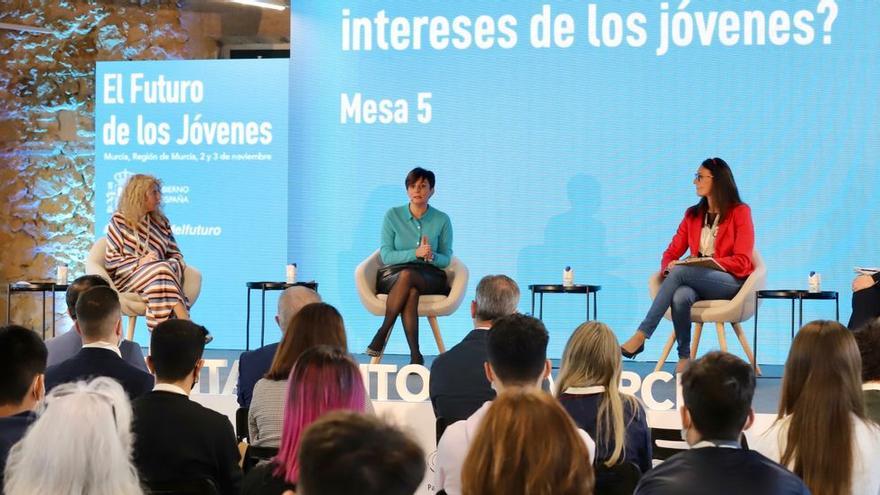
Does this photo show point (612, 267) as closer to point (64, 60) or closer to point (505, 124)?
point (505, 124)

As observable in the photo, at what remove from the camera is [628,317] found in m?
7.71

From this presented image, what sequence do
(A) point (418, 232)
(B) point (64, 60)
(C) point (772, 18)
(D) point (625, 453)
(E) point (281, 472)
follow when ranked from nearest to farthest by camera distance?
(E) point (281, 472)
(D) point (625, 453)
(A) point (418, 232)
(C) point (772, 18)
(B) point (64, 60)

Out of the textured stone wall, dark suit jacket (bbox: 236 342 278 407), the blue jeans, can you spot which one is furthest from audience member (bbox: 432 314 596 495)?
the textured stone wall

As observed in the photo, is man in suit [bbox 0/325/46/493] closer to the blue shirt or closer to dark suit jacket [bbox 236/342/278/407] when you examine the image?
dark suit jacket [bbox 236/342/278/407]

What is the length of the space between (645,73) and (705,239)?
1715 mm

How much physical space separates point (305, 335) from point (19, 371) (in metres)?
0.82

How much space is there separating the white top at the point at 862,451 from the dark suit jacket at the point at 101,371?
1.81 m

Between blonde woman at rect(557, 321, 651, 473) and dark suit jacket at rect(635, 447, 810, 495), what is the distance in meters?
0.89

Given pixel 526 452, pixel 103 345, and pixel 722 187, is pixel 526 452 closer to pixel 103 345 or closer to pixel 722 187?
pixel 103 345

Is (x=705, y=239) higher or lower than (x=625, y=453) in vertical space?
higher

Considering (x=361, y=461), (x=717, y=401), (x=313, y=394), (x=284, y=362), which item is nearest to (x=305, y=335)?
(x=284, y=362)

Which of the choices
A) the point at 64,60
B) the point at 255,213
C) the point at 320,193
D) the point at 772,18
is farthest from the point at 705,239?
the point at 64,60

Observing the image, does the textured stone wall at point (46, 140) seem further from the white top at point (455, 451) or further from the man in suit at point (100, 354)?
the white top at point (455, 451)

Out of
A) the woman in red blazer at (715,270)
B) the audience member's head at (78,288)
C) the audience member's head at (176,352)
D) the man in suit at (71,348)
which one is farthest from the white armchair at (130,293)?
the audience member's head at (176,352)
